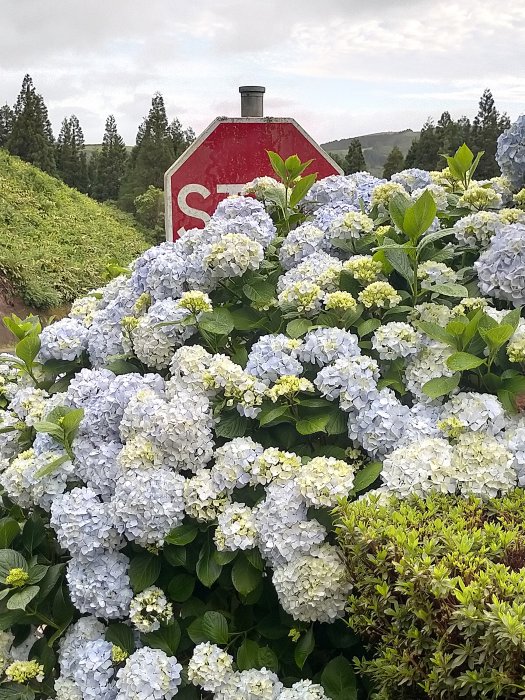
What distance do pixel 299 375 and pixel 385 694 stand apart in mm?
851

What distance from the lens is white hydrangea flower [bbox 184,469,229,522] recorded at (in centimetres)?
200

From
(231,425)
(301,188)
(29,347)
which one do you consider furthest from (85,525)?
(301,188)

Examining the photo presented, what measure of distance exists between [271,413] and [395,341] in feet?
1.35

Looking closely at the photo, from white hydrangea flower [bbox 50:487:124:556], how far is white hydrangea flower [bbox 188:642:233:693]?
373mm

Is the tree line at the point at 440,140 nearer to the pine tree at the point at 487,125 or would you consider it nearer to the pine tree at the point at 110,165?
the pine tree at the point at 487,125

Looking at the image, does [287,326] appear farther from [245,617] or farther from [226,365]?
[245,617]

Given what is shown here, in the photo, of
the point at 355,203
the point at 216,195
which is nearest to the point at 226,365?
the point at 355,203

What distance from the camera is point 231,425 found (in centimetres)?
211

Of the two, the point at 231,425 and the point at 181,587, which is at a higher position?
the point at 231,425

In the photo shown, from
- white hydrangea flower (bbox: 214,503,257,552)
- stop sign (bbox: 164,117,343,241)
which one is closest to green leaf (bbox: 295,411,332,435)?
white hydrangea flower (bbox: 214,503,257,552)

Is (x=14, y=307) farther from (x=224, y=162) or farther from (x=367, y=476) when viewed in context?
(x=367, y=476)

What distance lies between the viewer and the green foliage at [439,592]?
149 centimetres

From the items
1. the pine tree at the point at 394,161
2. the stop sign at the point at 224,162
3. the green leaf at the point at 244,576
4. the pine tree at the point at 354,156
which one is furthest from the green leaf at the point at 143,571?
the pine tree at the point at 394,161

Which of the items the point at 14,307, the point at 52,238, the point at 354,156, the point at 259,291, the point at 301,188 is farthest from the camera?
the point at 354,156
